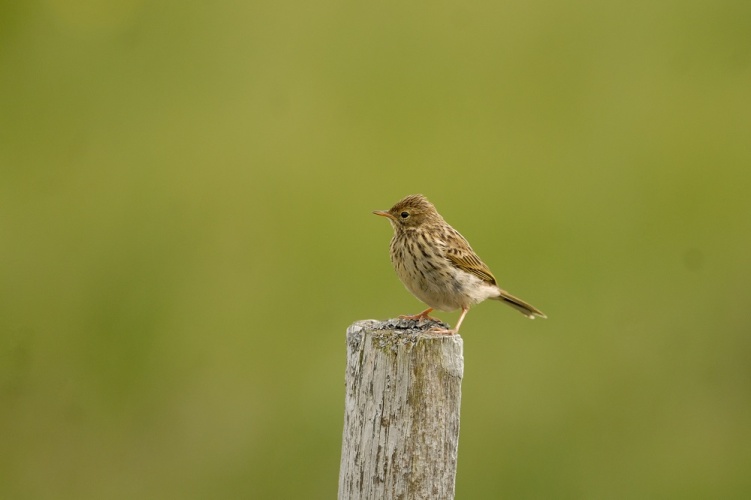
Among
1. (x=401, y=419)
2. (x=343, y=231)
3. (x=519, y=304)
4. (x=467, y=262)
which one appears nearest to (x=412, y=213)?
(x=467, y=262)

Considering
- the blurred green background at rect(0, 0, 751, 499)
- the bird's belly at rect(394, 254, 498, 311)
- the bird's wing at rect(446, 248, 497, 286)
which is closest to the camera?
the bird's belly at rect(394, 254, 498, 311)

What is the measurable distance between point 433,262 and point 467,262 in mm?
310

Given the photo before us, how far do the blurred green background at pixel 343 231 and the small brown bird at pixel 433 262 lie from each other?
2.01m

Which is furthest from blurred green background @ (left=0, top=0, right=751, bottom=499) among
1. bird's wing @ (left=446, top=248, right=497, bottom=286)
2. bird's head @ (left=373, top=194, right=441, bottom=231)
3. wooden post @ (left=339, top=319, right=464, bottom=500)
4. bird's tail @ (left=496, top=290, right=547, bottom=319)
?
Result: wooden post @ (left=339, top=319, right=464, bottom=500)

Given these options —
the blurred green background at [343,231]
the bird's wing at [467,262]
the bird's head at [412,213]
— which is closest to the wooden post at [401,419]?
the bird's wing at [467,262]

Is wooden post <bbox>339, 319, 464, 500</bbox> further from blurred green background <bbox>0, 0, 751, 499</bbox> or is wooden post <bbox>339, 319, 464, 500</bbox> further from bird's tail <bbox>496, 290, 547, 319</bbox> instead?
blurred green background <bbox>0, 0, 751, 499</bbox>

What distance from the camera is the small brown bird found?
280 inches

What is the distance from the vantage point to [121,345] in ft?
32.6

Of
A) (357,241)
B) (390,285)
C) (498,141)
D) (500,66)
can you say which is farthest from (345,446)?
(500,66)

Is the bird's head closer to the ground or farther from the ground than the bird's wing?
farther from the ground

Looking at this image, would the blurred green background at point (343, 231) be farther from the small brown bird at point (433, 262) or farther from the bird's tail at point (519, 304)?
the small brown bird at point (433, 262)

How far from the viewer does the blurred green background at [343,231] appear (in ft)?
30.3

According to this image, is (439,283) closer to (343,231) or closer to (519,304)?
(519,304)

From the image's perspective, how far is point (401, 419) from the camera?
14.4 ft
